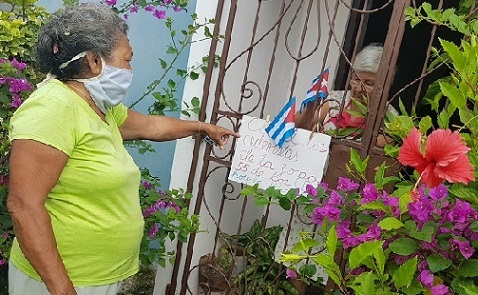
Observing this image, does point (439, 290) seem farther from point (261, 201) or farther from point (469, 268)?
point (261, 201)

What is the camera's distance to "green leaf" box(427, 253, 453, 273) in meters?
1.37

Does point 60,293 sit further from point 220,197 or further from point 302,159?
point 220,197

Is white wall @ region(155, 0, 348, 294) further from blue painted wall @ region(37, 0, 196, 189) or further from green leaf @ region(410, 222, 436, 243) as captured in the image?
green leaf @ region(410, 222, 436, 243)

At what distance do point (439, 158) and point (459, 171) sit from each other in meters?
0.06

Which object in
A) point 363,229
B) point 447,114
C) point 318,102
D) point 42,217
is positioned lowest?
point 42,217

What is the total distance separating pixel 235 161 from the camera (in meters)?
2.47

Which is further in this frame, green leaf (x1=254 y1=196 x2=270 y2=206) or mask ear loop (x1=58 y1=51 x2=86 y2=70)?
green leaf (x1=254 y1=196 x2=270 y2=206)

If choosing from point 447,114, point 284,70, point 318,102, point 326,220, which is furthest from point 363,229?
point 284,70

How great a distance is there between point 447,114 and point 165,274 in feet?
5.48

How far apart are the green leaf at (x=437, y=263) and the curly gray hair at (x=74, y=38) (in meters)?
1.16

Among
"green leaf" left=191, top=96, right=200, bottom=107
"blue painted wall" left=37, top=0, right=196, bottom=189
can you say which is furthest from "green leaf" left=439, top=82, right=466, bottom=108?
"blue painted wall" left=37, top=0, right=196, bottom=189

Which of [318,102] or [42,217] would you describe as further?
[318,102]

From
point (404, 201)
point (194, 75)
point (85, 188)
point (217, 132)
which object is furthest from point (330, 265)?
point (194, 75)

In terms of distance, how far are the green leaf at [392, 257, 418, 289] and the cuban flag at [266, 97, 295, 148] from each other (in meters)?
1.06
